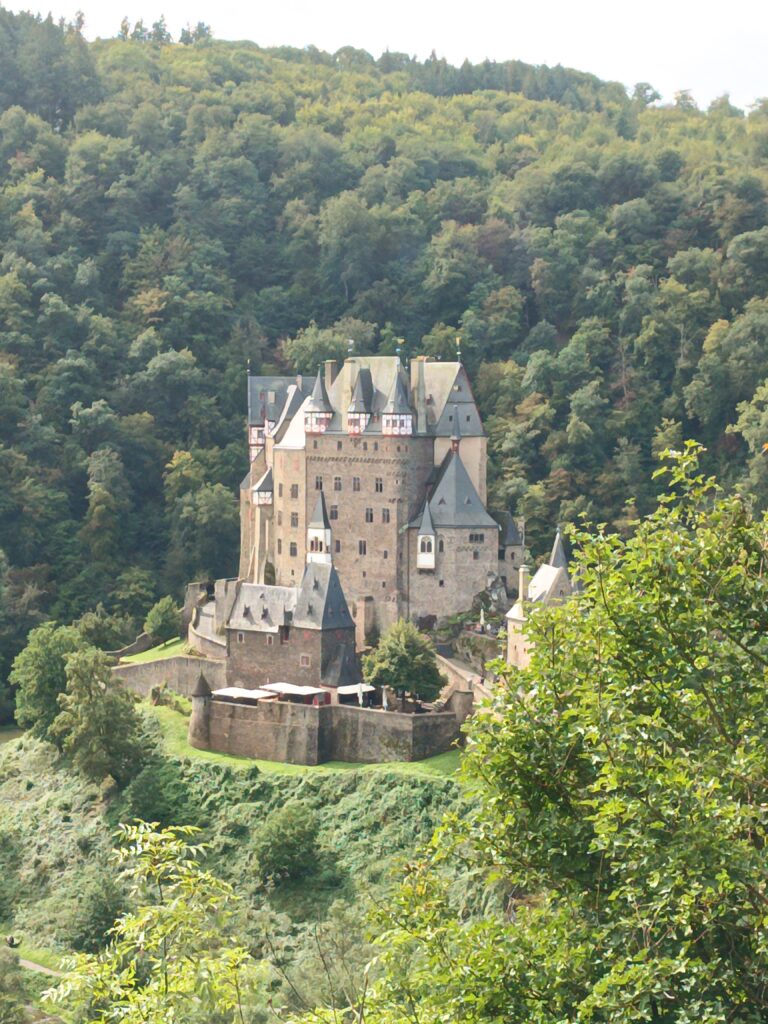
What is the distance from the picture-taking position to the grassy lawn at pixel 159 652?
229ft

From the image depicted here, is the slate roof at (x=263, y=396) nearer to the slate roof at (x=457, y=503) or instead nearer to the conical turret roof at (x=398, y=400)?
the conical turret roof at (x=398, y=400)

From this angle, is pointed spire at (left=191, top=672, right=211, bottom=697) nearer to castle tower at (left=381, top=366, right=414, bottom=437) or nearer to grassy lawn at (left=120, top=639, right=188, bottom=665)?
grassy lawn at (left=120, top=639, right=188, bottom=665)

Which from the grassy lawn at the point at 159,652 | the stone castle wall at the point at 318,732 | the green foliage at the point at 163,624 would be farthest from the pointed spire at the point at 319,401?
the stone castle wall at the point at 318,732

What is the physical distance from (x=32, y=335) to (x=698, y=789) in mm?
79063

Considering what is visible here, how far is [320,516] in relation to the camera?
220ft

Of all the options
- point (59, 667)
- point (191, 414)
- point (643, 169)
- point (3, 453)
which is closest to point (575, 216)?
point (643, 169)

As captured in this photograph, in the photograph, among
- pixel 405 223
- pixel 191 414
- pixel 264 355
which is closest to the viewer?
pixel 191 414

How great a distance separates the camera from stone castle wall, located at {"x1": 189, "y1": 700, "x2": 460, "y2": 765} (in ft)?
A: 186

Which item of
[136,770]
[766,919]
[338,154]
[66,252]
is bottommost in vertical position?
[136,770]

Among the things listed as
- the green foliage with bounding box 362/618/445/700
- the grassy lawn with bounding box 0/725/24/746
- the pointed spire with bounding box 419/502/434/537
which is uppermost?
the pointed spire with bounding box 419/502/434/537

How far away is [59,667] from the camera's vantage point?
2613 inches

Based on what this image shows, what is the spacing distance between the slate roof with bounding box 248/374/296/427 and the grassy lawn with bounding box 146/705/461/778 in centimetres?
1547

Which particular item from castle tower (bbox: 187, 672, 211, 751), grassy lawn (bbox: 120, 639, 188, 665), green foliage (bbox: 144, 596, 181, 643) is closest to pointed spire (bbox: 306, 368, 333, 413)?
grassy lawn (bbox: 120, 639, 188, 665)

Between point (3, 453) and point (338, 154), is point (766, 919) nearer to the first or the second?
point (3, 453)
